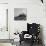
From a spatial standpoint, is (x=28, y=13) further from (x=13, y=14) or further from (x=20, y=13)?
(x=13, y=14)

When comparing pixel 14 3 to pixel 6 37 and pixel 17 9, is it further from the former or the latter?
pixel 6 37

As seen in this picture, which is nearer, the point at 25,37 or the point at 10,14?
the point at 25,37

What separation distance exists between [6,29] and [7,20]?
0.24 m

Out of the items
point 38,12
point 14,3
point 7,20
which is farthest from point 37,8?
point 7,20

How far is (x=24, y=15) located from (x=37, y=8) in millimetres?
388

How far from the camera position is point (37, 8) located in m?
2.79

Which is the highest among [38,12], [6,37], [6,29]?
[38,12]

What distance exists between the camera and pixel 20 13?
110 inches

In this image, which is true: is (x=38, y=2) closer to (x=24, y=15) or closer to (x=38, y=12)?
(x=38, y=12)

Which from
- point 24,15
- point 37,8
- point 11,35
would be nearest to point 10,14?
point 24,15

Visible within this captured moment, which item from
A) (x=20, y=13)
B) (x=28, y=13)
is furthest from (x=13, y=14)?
(x=28, y=13)

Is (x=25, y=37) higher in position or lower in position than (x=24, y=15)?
lower

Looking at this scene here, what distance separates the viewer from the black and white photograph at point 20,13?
9.19 ft

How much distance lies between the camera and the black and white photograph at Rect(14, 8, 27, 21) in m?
2.80
